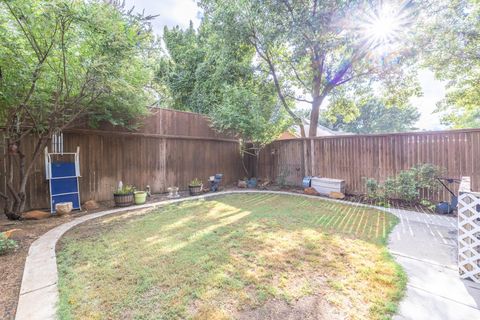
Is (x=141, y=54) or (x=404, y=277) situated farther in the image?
(x=141, y=54)

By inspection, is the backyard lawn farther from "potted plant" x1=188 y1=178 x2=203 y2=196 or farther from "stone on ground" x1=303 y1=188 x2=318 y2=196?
"potted plant" x1=188 y1=178 x2=203 y2=196

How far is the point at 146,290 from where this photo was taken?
198cm

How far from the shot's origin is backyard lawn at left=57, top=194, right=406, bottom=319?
5.72 ft

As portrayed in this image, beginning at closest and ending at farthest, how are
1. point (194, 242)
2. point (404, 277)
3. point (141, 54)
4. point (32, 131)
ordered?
point (404, 277), point (194, 242), point (141, 54), point (32, 131)

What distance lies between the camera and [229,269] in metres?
2.34

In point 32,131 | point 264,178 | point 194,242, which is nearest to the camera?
point 194,242

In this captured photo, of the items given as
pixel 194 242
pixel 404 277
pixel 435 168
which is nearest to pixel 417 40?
pixel 435 168

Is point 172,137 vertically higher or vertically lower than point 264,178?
higher

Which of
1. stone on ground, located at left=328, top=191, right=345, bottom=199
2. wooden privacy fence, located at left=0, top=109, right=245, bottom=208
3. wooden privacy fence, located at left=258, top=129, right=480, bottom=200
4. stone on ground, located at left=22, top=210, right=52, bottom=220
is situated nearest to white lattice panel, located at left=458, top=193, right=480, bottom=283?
wooden privacy fence, located at left=258, top=129, right=480, bottom=200

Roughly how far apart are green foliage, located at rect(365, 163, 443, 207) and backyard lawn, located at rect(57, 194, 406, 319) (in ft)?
5.41

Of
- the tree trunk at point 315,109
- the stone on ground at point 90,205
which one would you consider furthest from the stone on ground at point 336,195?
the stone on ground at point 90,205

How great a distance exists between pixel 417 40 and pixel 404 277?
799 centimetres

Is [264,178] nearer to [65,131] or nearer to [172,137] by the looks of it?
[172,137]

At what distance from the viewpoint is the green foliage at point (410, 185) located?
505 cm
